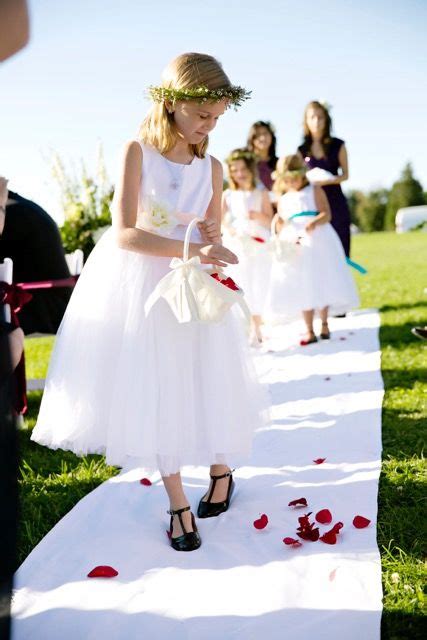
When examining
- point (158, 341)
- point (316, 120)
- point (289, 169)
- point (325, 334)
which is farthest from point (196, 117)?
point (316, 120)

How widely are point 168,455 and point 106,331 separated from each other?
497mm

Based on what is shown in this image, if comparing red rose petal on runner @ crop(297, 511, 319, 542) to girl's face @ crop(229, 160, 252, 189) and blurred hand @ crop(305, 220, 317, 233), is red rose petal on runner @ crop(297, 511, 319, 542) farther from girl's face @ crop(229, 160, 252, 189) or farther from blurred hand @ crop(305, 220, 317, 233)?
girl's face @ crop(229, 160, 252, 189)

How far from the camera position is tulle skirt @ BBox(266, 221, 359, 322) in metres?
6.38

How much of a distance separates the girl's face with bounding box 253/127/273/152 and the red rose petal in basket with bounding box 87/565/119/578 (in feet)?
18.0

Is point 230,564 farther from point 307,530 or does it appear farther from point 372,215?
point 372,215

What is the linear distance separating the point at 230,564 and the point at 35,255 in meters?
2.54

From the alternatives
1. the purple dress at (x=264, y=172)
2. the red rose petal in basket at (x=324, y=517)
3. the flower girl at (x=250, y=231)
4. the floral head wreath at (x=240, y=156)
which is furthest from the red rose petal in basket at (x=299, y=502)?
the purple dress at (x=264, y=172)

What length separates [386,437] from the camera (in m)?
3.65

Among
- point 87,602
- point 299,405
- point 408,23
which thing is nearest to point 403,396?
point 299,405

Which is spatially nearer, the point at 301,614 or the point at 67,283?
the point at 301,614

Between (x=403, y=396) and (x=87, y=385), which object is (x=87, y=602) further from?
(x=403, y=396)

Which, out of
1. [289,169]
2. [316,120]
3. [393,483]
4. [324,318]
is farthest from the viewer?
[316,120]

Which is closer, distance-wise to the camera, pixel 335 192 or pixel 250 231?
pixel 250 231

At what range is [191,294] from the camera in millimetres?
2326
